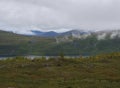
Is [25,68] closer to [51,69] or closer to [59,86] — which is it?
[51,69]

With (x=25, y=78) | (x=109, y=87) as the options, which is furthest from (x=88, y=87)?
(x=25, y=78)

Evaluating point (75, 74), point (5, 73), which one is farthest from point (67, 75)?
point (5, 73)

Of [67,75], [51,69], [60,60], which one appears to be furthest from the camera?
[60,60]

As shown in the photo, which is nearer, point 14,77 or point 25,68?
point 14,77

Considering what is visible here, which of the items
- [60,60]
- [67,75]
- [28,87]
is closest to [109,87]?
[28,87]

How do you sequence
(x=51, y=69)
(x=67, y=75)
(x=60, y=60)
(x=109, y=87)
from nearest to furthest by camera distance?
(x=109, y=87) < (x=67, y=75) < (x=51, y=69) < (x=60, y=60)

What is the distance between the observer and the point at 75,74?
284 ft

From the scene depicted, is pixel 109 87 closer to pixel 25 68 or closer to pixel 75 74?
pixel 75 74

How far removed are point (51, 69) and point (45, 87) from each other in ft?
113

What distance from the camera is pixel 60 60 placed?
118 m

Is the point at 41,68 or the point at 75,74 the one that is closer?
the point at 75,74

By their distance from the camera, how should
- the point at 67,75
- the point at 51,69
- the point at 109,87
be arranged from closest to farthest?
the point at 109,87 → the point at 67,75 → the point at 51,69

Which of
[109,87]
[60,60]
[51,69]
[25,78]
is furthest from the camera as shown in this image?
[60,60]

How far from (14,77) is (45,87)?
20.8 meters
